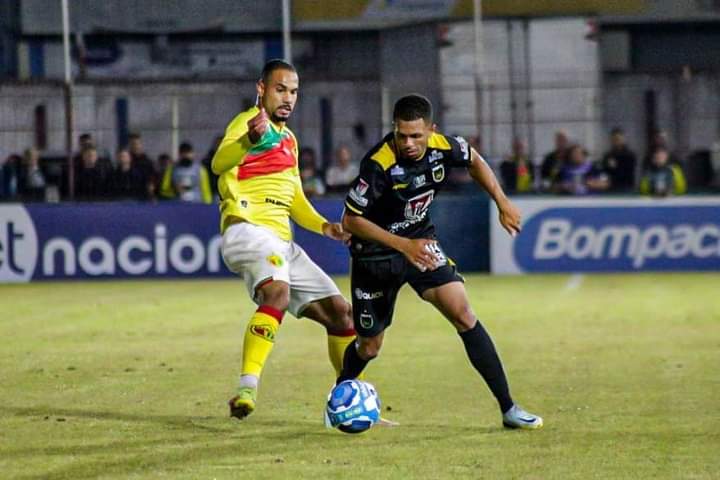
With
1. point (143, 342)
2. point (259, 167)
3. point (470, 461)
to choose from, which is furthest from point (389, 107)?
point (470, 461)

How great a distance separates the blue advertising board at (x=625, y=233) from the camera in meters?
24.2

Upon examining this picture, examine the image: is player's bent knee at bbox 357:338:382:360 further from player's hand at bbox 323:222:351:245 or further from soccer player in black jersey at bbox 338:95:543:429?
player's hand at bbox 323:222:351:245

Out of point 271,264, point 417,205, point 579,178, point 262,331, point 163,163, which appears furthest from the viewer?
point 163,163

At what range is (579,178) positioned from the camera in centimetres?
2517

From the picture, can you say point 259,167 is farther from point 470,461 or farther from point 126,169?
point 126,169

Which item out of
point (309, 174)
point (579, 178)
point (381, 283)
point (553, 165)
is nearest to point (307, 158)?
point (309, 174)

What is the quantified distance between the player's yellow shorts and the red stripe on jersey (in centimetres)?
33

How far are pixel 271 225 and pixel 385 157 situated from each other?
1.32 meters

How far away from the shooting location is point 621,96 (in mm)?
35094

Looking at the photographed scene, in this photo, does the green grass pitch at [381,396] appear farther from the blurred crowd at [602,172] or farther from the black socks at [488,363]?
the blurred crowd at [602,172]

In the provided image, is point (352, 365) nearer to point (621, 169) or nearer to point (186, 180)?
point (186, 180)

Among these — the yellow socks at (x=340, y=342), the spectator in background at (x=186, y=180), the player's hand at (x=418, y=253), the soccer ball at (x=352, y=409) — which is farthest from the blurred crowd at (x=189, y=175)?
the player's hand at (x=418, y=253)

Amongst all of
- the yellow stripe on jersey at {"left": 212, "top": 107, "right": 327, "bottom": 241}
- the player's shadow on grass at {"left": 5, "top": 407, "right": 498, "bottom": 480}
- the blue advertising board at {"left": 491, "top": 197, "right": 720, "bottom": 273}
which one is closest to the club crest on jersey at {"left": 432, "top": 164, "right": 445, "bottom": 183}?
the yellow stripe on jersey at {"left": 212, "top": 107, "right": 327, "bottom": 241}

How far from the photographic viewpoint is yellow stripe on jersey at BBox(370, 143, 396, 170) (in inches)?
359
